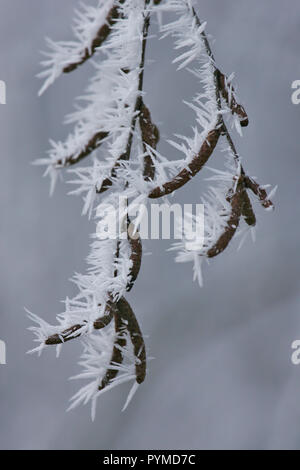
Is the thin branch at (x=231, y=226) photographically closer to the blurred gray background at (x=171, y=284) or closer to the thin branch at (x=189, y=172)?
the thin branch at (x=189, y=172)

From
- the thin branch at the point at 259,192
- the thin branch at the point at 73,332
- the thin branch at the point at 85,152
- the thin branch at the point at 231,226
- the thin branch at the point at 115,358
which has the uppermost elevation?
the thin branch at the point at 85,152

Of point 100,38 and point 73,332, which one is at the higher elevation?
point 100,38

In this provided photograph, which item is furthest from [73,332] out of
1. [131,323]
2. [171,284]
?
[171,284]

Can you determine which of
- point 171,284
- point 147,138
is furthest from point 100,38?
point 171,284

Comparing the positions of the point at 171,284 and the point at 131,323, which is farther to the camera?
the point at 171,284

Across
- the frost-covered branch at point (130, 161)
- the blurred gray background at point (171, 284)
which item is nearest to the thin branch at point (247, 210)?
the frost-covered branch at point (130, 161)

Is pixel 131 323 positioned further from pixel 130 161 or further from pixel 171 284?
pixel 171 284

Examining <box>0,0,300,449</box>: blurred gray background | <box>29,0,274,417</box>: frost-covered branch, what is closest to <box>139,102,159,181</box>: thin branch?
<box>29,0,274,417</box>: frost-covered branch

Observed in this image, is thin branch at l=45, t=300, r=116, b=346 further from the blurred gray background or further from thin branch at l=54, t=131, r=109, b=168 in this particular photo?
the blurred gray background
